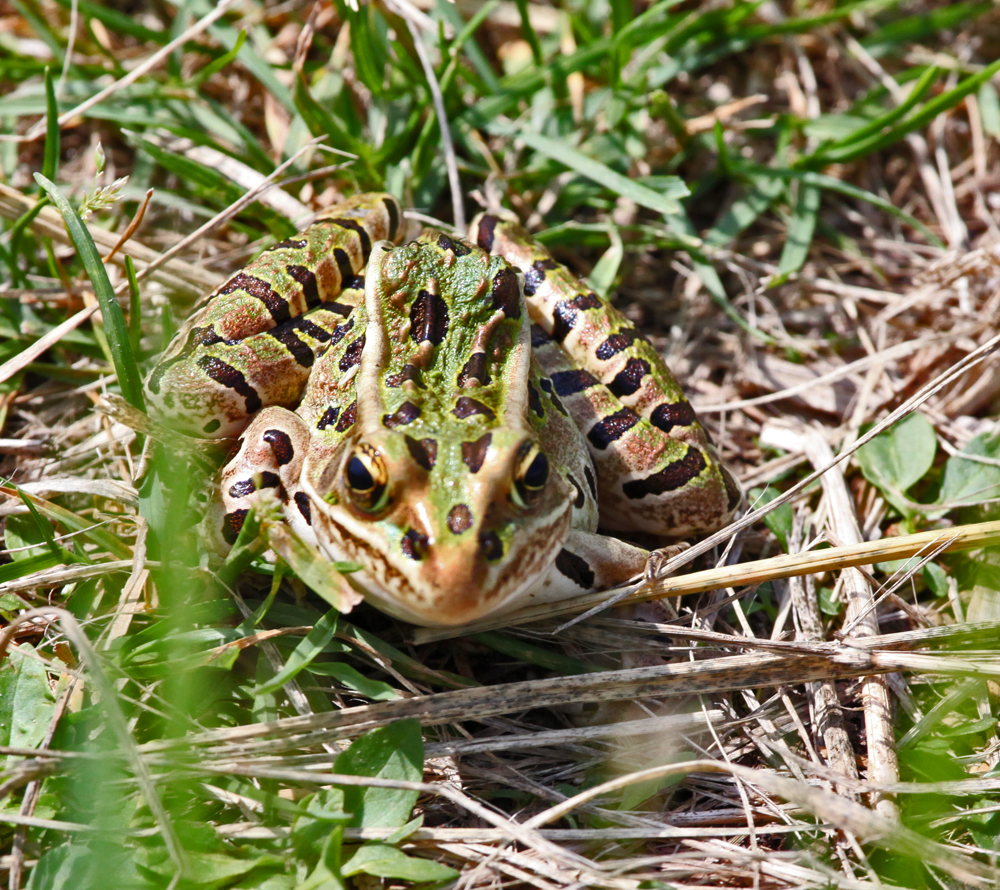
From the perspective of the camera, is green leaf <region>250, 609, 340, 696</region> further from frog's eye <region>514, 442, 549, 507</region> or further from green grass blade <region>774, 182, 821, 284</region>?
green grass blade <region>774, 182, 821, 284</region>

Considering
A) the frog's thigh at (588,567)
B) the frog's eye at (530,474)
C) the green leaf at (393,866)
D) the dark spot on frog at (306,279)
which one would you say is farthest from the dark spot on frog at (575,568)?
the dark spot on frog at (306,279)

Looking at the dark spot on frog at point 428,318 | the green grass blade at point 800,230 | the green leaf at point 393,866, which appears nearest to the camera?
the green leaf at point 393,866

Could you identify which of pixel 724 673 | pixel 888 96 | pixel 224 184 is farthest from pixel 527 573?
pixel 888 96

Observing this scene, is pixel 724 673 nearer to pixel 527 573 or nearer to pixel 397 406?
pixel 527 573

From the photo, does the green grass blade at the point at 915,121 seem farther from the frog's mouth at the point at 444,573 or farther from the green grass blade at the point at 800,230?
the frog's mouth at the point at 444,573

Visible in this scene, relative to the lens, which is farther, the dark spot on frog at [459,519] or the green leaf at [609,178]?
the green leaf at [609,178]

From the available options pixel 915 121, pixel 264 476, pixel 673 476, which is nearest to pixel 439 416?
pixel 264 476
